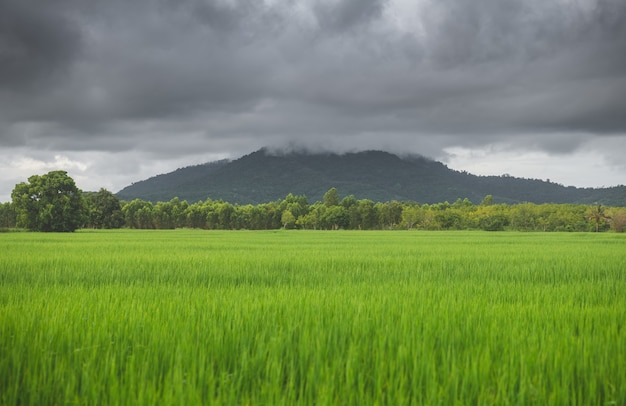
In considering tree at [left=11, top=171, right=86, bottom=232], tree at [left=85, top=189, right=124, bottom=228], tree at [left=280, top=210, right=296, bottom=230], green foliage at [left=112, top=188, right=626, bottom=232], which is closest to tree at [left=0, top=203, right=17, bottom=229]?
green foliage at [left=112, top=188, right=626, bottom=232]

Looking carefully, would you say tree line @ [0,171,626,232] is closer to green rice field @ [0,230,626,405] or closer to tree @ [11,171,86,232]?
tree @ [11,171,86,232]

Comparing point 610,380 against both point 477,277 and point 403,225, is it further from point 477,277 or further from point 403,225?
point 403,225

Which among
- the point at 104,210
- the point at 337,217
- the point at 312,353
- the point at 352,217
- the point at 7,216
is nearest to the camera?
the point at 312,353

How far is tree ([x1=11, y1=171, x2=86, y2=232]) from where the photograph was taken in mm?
61906

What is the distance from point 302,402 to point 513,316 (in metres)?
3.49

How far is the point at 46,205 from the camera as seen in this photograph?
62.2 metres

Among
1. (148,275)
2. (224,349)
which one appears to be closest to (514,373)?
(224,349)

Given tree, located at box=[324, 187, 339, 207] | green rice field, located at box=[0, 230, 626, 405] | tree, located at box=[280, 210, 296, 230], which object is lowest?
tree, located at box=[280, 210, 296, 230]

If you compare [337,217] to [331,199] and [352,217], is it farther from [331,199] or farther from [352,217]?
[331,199]

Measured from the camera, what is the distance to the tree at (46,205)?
61906 millimetres

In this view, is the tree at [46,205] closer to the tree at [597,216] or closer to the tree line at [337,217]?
the tree line at [337,217]

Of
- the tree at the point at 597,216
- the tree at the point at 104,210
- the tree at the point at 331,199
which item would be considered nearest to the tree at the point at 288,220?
the tree at the point at 331,199

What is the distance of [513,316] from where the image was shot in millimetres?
5141

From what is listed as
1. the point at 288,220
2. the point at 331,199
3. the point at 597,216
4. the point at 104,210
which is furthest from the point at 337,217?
the point at 597,216
